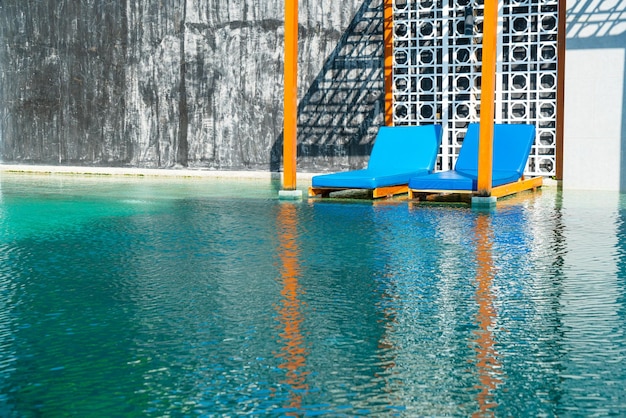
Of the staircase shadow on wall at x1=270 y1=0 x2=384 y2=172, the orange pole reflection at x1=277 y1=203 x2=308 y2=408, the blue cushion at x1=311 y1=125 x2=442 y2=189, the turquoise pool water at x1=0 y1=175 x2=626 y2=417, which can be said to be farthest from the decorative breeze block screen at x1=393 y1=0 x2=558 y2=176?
the orange pole reflection at x1=277 y1=203 x2=308 y2=408

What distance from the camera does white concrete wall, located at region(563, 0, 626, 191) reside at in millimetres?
11109

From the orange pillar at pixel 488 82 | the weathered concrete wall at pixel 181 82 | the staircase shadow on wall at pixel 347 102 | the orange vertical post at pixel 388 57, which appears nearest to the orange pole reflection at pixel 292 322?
the orange pillar at pixel 488 82

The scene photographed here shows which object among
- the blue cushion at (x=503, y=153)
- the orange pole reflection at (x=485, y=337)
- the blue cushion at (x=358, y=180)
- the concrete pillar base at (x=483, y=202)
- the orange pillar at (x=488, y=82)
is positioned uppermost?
the orange pillar at (x=488, y=82)

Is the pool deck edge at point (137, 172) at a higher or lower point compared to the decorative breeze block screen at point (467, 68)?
lower

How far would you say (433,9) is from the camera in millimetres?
12352

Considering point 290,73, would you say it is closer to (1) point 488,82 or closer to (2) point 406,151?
(2) point 406,151

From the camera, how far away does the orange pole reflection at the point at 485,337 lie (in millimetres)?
3000

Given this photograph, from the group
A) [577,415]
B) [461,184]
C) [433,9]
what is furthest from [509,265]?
[433,9]

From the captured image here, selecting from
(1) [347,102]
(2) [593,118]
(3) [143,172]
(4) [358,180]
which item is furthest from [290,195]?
(3) [143,172]

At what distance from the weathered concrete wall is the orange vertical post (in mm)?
155

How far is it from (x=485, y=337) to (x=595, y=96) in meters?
8.22

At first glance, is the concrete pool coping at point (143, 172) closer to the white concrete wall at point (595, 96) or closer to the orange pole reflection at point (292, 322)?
the white concrete wall at point (595, 96)

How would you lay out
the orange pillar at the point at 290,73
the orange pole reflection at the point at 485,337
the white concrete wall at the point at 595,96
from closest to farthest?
the orange pole reflection at the point at 485,337
the orange pillar at the point at 290,73
the white concrete wall at the point at 595,96

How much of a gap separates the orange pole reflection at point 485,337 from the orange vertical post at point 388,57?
6.45m
